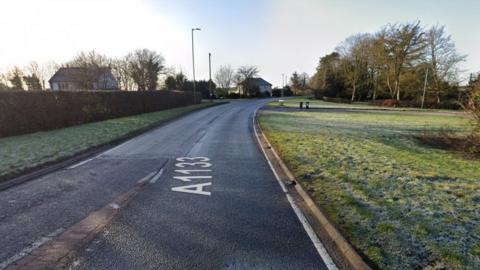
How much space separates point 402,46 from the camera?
37812 millimetres

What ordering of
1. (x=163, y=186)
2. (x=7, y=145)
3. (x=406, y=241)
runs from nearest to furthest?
(x=406, y=241) < (x=163, y=186) < (x=7, y=145)

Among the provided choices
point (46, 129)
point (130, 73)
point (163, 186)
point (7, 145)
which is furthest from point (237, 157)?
point (130, 73)

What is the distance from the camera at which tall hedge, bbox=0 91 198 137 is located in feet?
39.1

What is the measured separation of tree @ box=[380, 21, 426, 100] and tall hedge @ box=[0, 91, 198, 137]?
3650cm

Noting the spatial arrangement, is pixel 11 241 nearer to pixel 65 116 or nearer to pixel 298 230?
pixel 298 230

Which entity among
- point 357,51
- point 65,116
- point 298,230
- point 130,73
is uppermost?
point 357,51

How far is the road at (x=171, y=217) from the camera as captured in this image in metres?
2.99

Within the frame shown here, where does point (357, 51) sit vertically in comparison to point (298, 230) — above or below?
above

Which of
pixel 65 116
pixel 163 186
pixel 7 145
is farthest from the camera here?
pixel 65 116

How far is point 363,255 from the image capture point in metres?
2.94

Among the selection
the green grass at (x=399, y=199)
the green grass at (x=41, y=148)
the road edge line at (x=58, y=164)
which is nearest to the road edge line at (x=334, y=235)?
the green grass at (x=399, y=199)

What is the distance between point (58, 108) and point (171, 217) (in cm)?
1402

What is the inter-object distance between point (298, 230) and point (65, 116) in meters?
15.8

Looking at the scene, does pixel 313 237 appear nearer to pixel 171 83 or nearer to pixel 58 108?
pixel 58 108
